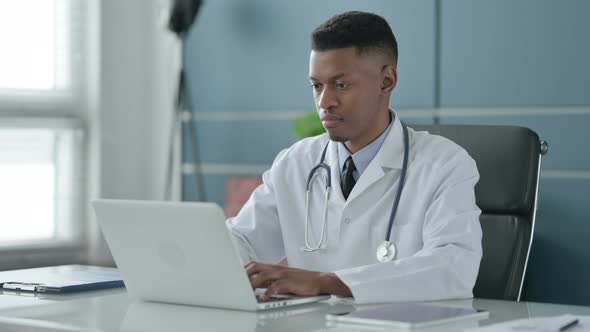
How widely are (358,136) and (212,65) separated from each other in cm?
253

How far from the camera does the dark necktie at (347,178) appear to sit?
2152mm

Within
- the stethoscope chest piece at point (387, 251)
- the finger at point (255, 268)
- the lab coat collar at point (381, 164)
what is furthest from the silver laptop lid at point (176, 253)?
the lab coat collar at point (381, 164)

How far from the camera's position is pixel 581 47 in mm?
3525

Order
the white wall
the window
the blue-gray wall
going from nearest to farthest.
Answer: the blue-gray wall, the window, the white wall

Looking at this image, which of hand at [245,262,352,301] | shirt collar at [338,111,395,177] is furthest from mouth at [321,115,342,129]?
hand at [245,262,352,301]

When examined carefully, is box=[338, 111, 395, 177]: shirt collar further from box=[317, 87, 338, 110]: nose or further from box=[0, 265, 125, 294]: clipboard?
box=[0, 265, 125, 294]: clipboard

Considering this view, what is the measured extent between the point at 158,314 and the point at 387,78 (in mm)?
864

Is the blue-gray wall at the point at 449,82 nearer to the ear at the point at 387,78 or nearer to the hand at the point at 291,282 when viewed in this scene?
the ear at the point at 387,78

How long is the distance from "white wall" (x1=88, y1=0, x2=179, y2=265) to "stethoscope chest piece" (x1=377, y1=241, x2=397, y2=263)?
2855 millimetres

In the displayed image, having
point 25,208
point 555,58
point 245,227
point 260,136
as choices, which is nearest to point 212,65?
point 260,136

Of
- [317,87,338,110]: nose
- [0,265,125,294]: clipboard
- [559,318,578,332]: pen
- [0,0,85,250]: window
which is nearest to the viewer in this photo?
[559,318,578,332]: pen

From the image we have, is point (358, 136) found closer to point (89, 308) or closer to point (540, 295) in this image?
point (89, 308)

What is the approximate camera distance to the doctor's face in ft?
6.81

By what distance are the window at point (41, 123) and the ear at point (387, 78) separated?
254cm
